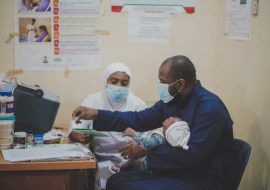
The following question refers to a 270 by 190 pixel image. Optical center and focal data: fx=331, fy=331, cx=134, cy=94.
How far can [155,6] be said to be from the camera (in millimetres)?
3523

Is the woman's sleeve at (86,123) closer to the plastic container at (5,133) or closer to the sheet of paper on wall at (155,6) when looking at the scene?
the plastic container at (5,133)

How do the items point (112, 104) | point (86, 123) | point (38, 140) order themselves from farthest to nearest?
point (112, 104), point (86, 123), point (38, 140)

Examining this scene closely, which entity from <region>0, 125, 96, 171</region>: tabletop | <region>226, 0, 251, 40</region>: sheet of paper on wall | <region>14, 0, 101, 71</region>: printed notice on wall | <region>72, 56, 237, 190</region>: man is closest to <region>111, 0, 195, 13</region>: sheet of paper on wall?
<region>14, 0, 101, 71</region>: printed notice on wall

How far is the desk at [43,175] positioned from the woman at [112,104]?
0.76 meters

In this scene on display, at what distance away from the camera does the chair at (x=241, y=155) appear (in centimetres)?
203

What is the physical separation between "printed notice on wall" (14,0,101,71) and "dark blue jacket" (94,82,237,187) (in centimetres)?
154

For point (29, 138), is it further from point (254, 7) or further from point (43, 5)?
point (254, 7)

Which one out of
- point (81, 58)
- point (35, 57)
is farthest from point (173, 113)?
point (35, 57)

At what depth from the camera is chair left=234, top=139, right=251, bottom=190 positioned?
2.03 m

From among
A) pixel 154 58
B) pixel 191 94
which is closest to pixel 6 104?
pixel 191 94

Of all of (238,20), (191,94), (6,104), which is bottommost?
(6,104)

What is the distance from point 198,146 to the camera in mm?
1990

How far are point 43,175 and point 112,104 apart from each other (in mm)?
1235

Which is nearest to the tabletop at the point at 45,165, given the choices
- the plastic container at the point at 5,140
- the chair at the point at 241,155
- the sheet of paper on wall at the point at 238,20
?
the plastic container at the point at 5,140
